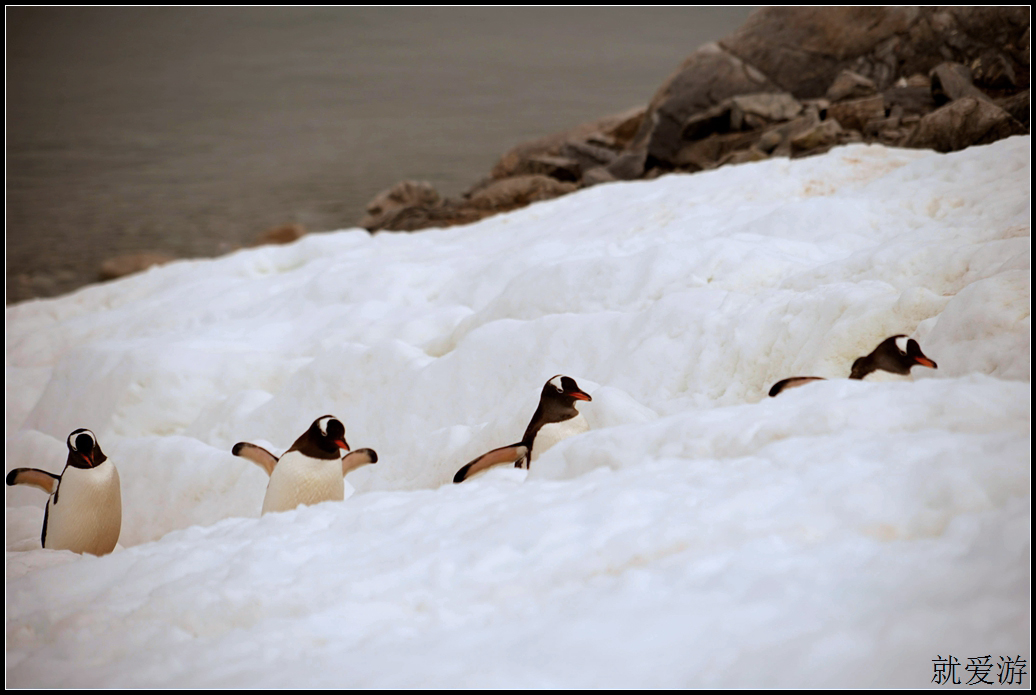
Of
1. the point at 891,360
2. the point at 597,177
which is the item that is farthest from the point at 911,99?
the point at 891,360

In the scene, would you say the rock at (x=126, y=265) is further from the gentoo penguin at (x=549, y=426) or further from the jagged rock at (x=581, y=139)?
the gentoo penguin at (x=549, y=426)

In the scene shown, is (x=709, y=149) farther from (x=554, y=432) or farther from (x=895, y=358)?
(x=554, y=432)

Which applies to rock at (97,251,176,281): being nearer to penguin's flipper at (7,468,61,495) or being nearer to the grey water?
the grey water

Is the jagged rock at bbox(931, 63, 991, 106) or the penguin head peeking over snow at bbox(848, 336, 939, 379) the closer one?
the penguin head peeking over snow at bbox(848, 336, 939, 379)

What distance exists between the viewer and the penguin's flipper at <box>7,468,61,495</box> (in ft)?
14.7

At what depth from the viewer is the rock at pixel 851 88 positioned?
1259 centimetres

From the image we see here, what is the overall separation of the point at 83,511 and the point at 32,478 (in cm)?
86

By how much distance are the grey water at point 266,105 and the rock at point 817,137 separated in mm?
15358

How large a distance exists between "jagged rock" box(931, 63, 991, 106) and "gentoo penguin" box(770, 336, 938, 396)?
916 cm

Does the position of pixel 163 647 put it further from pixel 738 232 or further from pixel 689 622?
pixel 738 232

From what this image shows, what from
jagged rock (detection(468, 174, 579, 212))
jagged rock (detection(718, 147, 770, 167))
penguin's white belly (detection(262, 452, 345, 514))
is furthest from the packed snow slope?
jagged rock (detection(468, 174, 579, 212))

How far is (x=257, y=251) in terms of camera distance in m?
9.30

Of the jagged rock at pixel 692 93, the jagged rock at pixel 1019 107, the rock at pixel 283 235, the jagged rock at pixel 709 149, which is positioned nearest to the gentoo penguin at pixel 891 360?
the jagged rock at pixel 1019 107

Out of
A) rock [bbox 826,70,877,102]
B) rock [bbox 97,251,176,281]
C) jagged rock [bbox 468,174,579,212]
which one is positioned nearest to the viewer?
rock [bbox 826,70,877,102]
